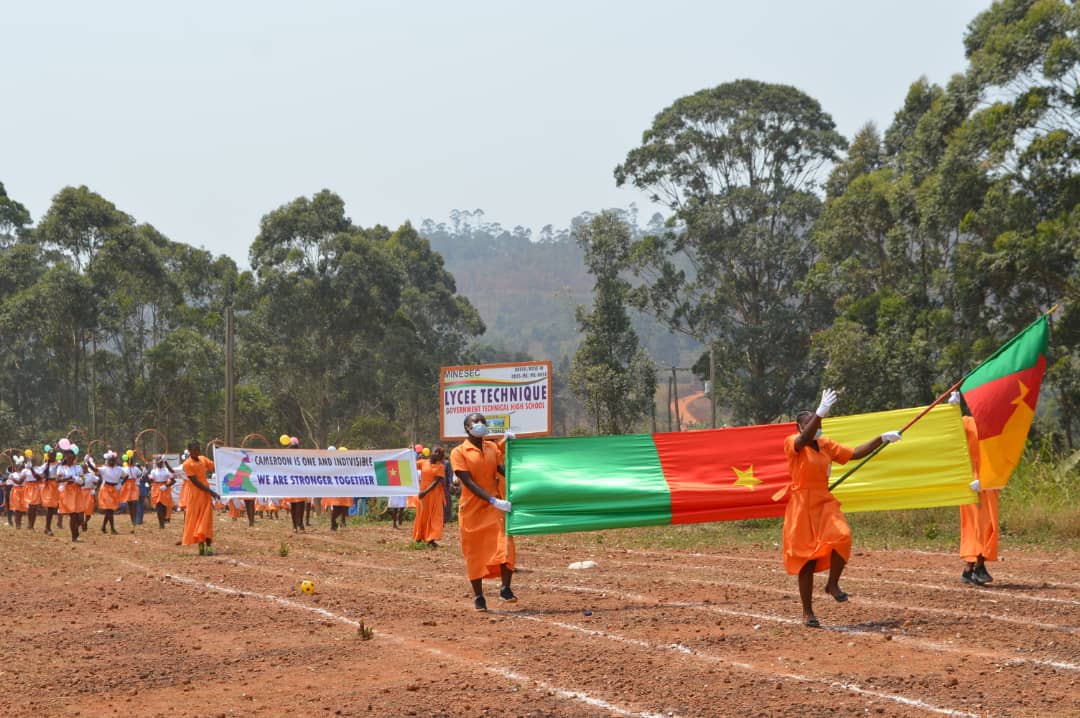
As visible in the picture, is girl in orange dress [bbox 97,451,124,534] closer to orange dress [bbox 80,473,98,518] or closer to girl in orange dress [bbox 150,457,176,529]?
orange dress [bbox 80,473,98,518]

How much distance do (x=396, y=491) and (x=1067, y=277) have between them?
17.9m

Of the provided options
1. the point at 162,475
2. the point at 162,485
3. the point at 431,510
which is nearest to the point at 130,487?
the point at 162,475

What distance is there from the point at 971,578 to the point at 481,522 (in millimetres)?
5327

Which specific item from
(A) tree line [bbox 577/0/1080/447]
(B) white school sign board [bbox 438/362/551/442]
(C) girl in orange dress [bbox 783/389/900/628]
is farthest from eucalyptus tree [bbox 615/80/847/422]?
(C) girl in orange dress [bbox 783/389/900/628]

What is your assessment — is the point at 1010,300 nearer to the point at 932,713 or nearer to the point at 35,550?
the point at 35,550

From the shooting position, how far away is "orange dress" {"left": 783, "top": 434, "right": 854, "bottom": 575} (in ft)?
35.4

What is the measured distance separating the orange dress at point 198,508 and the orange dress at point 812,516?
1228cm

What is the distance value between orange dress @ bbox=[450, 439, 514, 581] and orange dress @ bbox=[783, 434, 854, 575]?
10.0 feet

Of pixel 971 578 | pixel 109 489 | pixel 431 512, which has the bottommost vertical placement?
pixel 971 578

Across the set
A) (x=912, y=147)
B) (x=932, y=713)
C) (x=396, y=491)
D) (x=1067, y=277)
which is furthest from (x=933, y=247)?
(x=932, y=713)

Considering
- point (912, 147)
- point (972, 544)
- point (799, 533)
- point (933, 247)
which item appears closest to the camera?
point (799, 533)

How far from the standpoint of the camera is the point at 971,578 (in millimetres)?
13250

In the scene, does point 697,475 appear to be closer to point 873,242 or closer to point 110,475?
point 110,475

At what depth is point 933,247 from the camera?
132 ft
